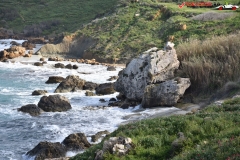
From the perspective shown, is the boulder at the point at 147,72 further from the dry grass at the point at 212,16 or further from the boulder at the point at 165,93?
the dry grass at the point at 212,16

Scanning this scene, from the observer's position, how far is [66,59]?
2201 inches

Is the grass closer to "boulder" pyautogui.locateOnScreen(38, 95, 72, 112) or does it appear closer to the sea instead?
the sea

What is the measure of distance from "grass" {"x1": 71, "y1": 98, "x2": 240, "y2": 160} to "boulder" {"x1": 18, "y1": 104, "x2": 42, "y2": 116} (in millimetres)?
12872

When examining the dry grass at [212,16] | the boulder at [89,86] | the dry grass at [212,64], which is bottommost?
the boulder at [89,86]

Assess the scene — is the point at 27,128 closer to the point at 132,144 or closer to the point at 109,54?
the point at 132,144

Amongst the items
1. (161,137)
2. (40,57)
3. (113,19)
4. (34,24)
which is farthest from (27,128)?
(34,24)

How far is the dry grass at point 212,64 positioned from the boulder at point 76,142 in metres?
10.4

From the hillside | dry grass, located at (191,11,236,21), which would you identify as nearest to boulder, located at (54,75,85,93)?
dry grass, located at (191,11,236,21)

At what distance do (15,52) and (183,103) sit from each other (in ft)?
120

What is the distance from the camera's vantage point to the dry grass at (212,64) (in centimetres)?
2628

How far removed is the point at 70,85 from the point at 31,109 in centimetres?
800

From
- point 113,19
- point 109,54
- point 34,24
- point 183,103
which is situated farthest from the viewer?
point 34,24

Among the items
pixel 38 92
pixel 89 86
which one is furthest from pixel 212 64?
pixel 38 92

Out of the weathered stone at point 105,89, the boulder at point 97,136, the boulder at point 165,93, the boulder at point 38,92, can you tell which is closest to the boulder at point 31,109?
the boulder at point 38,92
